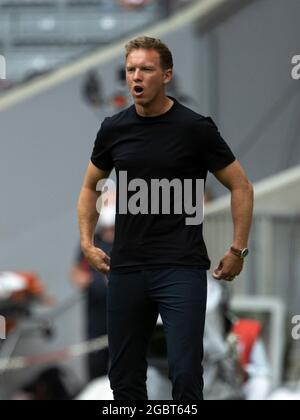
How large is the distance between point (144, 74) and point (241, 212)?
566 millimetres

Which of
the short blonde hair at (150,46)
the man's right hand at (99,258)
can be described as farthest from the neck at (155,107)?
the man's right hand at (99,258)

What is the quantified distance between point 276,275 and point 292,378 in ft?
2.65

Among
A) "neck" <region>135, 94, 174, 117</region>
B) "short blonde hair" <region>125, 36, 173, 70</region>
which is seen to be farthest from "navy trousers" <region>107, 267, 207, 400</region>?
"short blonde hair" <region>125, 36, 173, 70</region>

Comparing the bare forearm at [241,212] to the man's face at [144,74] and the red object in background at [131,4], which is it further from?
the red object in background at [131,4]

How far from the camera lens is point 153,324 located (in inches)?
202

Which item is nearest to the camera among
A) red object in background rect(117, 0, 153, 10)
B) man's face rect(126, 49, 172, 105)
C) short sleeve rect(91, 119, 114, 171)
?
man's face rect(126, 49, 172, 105)

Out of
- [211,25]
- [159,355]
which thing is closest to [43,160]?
[211,25]

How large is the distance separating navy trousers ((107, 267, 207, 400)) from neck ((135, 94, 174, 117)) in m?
0.53

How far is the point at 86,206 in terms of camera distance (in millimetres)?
5238

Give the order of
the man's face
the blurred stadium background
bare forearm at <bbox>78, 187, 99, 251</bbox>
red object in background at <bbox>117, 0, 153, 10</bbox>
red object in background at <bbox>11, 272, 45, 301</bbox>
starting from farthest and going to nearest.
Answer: red object in background at <bbox>117, 0, 153, 10</bbox>
red object in background at <bbox>11, 272, 45, 301</bbox>
the blurred stadium background
bare forearm at <bbox>78, 187, 99, 251</bbox>
the man's face

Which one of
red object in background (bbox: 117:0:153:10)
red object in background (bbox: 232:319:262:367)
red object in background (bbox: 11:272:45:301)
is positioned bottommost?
red object in background (bbox: 232:319:262:367)

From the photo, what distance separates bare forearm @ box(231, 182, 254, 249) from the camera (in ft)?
16.5

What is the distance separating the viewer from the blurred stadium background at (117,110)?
9.22 m

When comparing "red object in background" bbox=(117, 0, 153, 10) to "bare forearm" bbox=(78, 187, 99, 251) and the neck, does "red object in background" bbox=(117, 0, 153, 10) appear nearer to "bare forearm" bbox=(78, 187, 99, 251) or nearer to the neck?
"bare forearm" bbox=(78, 187, 99, 251)
